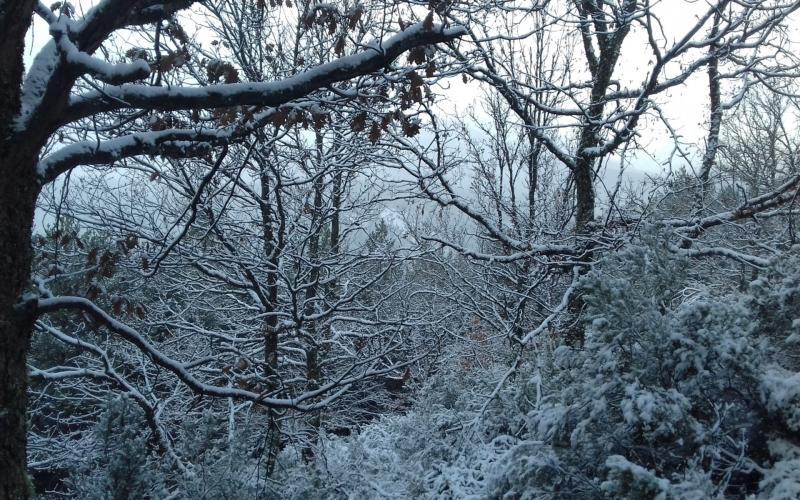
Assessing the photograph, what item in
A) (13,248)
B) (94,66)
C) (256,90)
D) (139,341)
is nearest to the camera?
(94,66)

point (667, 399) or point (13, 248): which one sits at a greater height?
point (13, 248)

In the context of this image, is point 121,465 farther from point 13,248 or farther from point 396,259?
point 396,259

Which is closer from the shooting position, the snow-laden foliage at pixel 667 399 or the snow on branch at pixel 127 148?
the snow-laden foliage at pixel 667 399

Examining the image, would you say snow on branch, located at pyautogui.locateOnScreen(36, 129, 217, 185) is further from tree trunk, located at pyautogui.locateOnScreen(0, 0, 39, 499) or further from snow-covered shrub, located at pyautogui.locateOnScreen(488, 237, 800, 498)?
snow-covered shrub, located at pyautogui.locateOnScreen(488, 237, 800, 498)

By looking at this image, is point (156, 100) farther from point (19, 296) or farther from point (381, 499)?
point (381, 499)

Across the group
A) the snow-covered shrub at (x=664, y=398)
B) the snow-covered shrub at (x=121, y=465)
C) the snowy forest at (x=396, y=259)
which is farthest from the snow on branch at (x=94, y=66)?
the snow-covered shrub at (x=121, y=465)

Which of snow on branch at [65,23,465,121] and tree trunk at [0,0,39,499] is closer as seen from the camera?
tree trunk at [0,0,39,499]

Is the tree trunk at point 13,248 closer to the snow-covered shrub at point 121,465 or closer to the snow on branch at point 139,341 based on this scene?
the snow on branch at point 139,341

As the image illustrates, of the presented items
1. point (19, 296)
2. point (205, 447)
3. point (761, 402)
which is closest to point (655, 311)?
point (761, 402)

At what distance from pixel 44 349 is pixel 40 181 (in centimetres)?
1322

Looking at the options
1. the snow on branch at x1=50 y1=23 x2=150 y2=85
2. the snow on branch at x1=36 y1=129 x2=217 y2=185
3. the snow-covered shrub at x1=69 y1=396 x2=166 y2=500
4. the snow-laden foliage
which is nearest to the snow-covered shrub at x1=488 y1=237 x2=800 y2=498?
the snow-laden foliage

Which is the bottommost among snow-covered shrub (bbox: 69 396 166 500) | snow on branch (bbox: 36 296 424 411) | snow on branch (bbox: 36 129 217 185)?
snow-covered shrub (bbox: 69 396 166 500)

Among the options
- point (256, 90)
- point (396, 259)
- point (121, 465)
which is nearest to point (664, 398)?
point (256, 90)

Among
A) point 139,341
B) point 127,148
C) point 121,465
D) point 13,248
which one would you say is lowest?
point 121,465
